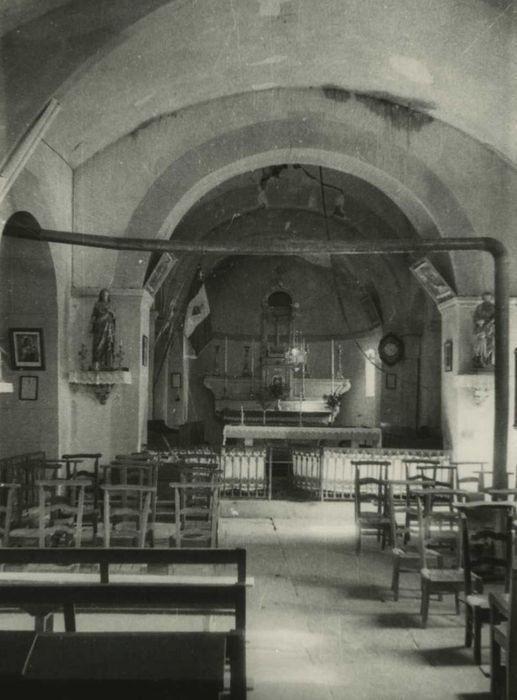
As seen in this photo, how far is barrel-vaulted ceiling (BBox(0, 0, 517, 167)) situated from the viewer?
8297 millimetres

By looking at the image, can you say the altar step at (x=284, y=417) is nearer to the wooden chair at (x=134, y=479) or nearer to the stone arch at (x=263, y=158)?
the stone arch at (x=263, y=158)

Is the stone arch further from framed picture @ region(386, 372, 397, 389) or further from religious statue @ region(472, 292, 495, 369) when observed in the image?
framed picture @ region(386, 372, 397, 389)

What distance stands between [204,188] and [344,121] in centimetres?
294

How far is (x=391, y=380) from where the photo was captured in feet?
62.9

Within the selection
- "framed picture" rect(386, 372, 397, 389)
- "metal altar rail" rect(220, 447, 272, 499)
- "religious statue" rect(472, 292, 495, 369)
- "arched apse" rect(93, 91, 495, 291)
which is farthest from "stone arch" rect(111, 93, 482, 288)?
"framed picture" rect(386, 372, 397, 389)

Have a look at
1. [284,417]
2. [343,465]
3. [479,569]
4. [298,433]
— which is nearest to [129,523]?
[479,569]

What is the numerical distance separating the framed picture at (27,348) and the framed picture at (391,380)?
10055 millimetres

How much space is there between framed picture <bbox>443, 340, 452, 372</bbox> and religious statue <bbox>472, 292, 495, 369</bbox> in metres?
0.70

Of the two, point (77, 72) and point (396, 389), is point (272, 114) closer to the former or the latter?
point (77, 72)

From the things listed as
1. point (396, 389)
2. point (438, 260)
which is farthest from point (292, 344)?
point (438, 260)

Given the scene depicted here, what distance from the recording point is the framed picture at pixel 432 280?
44.0 feet

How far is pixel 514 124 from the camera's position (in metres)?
11.6

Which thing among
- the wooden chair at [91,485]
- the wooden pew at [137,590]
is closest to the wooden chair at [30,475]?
the wooden chair at [91,485]

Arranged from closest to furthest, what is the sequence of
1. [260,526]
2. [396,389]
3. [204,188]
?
[260,526] < [204,188] < [396,389]
